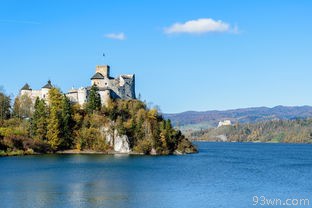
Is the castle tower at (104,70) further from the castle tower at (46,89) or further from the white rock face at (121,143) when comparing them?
the white rock face at (121,143)

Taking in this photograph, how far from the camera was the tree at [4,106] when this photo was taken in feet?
330

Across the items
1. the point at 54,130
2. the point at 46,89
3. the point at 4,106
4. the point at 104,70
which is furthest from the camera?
the point at 104,70

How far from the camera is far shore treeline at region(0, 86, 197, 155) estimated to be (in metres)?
88.4

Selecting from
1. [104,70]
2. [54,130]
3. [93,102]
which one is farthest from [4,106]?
[104,70]

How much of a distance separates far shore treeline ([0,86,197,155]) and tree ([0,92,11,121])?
0.20m

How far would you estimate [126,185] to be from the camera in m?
47.6

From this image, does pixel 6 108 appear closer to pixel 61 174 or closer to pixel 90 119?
pixel 90 119

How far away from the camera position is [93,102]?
95.7 meters

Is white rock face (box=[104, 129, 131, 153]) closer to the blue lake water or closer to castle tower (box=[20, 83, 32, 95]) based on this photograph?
the blue lake water

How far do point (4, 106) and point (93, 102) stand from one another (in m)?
19.1

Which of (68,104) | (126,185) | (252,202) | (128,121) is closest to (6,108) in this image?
(68,104)

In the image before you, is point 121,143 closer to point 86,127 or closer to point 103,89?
point 86,127

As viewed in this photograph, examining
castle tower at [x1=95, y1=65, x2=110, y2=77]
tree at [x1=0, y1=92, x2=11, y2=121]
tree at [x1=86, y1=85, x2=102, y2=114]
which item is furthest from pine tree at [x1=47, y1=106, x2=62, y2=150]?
castle tower at [x1=95, y1=65, x2=110, y2=77]

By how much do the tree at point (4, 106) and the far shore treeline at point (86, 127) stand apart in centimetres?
20
